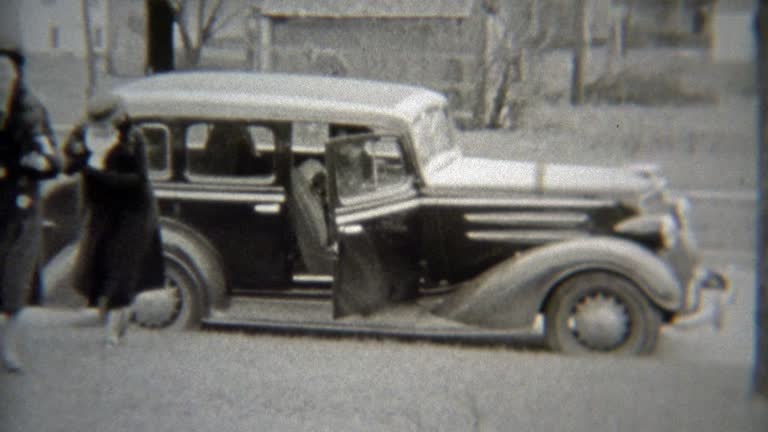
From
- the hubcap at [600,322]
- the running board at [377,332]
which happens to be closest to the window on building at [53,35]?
the running board at [377,332]

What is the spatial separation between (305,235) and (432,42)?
3.79 feet

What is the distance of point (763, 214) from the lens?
4.16 metres

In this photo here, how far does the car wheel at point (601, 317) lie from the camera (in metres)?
4.75

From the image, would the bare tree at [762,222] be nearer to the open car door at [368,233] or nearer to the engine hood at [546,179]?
the engine hood at [546,179]

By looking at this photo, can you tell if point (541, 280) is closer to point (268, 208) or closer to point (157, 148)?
point (268, 208)

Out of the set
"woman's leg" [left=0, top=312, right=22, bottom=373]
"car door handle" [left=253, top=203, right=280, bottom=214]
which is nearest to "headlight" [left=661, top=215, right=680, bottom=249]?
"car door handle" [left=253, top=203, right=280, bottom=214]

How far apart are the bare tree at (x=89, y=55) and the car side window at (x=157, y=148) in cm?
32

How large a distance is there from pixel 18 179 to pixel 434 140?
2021mm

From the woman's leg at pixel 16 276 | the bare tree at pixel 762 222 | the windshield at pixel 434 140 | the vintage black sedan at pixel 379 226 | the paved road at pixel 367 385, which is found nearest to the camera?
the bare tree at pixel 762 222

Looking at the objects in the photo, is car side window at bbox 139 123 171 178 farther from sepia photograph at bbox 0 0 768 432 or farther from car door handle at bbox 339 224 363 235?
car door handle at bbox 339 224 363 235

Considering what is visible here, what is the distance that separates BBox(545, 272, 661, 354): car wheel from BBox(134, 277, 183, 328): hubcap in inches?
74.8

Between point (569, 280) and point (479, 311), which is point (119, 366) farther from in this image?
point (569, 280)

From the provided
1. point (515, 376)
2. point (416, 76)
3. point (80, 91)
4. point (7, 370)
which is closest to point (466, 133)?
point (416, 76)

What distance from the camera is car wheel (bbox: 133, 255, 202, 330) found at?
16.9 feet
